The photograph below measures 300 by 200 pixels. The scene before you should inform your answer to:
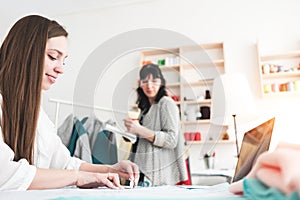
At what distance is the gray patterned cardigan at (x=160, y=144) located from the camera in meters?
1.21

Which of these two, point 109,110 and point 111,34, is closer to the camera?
point 109,110

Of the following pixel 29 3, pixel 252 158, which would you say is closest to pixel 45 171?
pixel 252 158

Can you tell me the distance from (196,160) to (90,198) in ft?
7.07

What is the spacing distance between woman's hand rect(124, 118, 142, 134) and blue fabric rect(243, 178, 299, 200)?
823 mm

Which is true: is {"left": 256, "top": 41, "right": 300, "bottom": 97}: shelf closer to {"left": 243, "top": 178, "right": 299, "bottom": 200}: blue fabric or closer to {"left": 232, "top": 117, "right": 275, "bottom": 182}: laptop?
{"left": 232, "top": 117, "right": 275, "bottom": 182}: laptop

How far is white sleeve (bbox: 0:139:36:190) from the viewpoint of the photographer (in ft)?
2.14

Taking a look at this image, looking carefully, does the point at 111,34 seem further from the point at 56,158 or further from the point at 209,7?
the point at 56,158

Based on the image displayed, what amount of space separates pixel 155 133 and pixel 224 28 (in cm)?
168

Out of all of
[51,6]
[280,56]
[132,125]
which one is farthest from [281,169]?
[51,6]

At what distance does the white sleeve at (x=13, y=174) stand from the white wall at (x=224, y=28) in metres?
1.73

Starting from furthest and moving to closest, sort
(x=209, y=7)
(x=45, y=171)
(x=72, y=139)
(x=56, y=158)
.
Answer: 1. (x=209, y=7)
2. (x=72, y=139)
3. (x=56, y=158)
4. (x=45, y=171)

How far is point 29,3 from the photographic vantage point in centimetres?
288

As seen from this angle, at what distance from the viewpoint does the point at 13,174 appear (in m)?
0.66

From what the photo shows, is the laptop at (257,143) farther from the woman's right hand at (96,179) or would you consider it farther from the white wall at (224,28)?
the white wall at (224,28)
